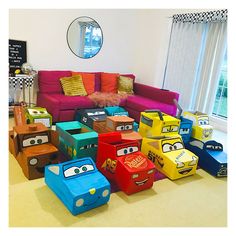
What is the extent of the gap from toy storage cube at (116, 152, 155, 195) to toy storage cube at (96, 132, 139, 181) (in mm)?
59

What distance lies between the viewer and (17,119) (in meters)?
2.83

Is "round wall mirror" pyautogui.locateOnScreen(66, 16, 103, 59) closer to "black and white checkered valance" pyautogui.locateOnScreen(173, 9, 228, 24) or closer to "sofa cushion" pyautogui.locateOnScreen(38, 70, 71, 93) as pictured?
"sofa cushion" pyautogui.locateOnScreen(38, 70, 71, 93)

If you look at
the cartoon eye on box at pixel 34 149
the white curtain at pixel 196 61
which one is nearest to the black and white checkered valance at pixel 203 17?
the white curtain at pixel 196 61

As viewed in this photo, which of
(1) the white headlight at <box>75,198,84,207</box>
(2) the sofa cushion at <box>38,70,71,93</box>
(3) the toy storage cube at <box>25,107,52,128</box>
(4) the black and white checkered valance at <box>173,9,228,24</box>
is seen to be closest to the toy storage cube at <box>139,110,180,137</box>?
(3) the toy storage cube at <box>25,107,52,128</box>

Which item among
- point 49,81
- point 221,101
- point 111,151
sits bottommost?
point 111,151

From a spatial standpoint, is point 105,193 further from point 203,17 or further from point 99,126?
point 203,17

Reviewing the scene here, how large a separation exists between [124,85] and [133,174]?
8.46 ft

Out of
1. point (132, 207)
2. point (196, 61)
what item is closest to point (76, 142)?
point (132, 207)

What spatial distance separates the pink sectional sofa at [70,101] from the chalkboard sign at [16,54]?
35 cm

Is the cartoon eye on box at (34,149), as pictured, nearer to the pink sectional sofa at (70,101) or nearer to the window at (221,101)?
the pink sectional sofa at (70,101)

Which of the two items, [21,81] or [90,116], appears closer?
[90,116]

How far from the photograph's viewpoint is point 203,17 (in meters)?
3.74

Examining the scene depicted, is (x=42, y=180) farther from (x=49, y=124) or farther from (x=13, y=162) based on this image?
(x=49, y=124)

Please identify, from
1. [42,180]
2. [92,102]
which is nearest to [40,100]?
[92,102]
